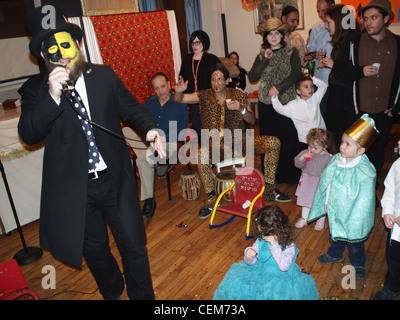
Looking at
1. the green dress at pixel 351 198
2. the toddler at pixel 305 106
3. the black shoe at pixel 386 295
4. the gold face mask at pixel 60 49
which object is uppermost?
the gold face mask at pixel 60 49

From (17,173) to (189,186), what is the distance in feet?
5.85

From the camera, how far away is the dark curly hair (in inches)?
87.1

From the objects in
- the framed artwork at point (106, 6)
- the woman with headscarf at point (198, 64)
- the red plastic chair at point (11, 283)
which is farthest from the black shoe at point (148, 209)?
the framed artwork at point (106, 6)

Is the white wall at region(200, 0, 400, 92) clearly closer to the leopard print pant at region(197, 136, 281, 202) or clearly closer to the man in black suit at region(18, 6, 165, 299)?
the leopard print pant at region(197, 136, 281, 202)

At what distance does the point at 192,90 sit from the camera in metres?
4.66

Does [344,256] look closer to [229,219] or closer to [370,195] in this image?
[370,195]

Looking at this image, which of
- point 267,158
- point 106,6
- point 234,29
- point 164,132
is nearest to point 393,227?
point 267,158

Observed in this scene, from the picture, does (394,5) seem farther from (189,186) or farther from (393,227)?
(393,227)

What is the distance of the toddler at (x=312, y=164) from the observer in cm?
311

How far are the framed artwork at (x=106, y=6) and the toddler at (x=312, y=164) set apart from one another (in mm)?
3468

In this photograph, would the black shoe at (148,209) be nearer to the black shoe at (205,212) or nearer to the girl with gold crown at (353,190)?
the black shoe at (205,212)

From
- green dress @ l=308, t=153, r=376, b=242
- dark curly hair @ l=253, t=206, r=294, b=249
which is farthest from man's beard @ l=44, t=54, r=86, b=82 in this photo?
green dress @ l=308, t=153, r=376, b=242

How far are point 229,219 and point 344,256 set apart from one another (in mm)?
1121

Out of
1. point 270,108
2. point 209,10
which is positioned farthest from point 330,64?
point 209,10
